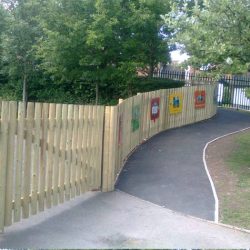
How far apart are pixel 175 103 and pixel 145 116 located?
356 centimetres

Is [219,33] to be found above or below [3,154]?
above

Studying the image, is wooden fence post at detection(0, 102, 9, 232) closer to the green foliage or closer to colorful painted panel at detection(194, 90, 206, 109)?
colorful painted panel at detection(194, 90, 206, 109)

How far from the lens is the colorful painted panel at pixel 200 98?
63.6 ft

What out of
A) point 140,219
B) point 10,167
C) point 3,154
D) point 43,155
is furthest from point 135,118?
point 3,154

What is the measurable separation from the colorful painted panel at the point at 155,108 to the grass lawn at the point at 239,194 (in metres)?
2.77

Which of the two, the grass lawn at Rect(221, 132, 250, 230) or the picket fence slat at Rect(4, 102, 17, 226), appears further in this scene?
the grass lawn at Rect(221, 132, 250, 230)

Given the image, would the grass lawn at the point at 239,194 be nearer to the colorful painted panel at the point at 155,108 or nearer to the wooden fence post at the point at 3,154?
the colorful painted panel at the point at 155,108

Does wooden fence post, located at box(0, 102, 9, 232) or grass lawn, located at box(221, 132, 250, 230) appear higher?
wooden fence post, located at box(0, 102, 9, 232)

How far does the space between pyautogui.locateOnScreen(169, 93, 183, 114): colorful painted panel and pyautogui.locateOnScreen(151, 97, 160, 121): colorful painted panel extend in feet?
4.62

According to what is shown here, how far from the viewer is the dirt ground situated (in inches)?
317

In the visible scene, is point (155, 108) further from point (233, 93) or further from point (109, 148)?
point (233, 93)

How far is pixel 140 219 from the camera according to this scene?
710 cm

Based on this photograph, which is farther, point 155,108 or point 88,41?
point 88,41

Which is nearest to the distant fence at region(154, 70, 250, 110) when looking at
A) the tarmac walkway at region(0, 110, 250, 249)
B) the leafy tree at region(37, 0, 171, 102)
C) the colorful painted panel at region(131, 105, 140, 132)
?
the leafy tree at region(37, 0, 171, 102)
